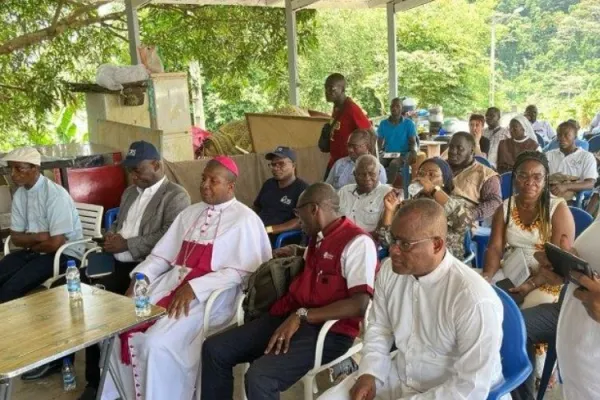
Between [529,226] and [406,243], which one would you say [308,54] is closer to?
[529,226]

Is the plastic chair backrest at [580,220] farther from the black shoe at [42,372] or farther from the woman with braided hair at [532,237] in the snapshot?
the black shoe at [42,372]

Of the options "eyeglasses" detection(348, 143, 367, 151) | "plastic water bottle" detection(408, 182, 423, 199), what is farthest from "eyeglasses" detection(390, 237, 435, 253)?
"eyeglasses" detection(348, 143, 367, 151)

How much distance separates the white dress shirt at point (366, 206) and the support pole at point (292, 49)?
220 inches

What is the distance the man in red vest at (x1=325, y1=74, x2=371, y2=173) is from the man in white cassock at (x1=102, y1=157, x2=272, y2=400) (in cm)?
214

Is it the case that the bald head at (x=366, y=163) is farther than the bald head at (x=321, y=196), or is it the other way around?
the bald head at (x=366, y=163)

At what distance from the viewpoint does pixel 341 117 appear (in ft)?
17.4

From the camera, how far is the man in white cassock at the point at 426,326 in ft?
6.30

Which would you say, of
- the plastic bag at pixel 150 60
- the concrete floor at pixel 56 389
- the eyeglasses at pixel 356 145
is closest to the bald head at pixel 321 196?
the concrete floor at pixel 56 389

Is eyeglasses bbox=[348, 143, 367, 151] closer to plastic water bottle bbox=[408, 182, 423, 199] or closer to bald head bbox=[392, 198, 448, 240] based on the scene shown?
plastic water bottle bbox=[408, 182, 423, 199]

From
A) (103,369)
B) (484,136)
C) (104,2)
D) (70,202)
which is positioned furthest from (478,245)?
(104,2)

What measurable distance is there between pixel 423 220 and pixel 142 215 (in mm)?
2273

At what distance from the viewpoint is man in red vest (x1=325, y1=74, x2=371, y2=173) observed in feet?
17.1

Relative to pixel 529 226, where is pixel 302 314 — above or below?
below

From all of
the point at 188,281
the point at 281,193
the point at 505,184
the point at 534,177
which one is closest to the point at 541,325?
the point at 534,177
